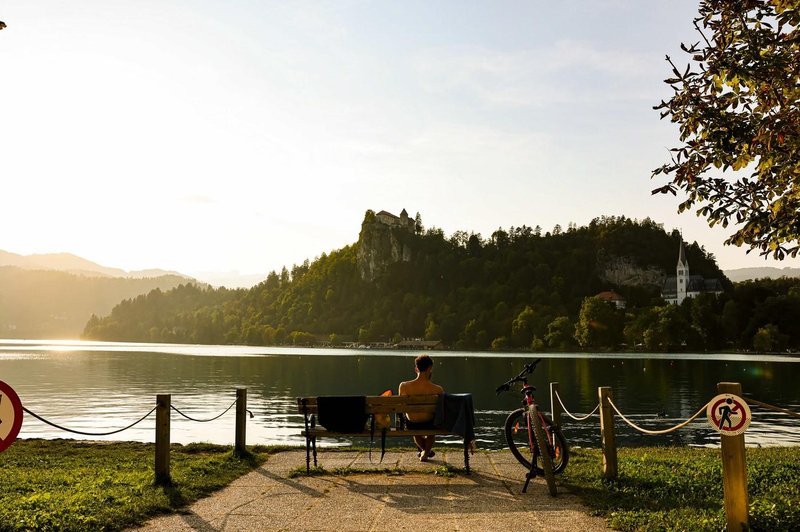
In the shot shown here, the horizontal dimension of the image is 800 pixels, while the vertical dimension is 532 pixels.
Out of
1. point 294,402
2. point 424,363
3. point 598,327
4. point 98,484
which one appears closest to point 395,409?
point 424,363

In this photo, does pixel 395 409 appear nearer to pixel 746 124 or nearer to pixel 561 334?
pixel 746 124

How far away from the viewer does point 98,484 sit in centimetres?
1141

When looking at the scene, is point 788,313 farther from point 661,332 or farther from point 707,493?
point 707,493

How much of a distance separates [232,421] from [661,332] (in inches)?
4827

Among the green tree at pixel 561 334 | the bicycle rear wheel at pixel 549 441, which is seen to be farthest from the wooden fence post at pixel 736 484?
the green tree at pixel 561 334

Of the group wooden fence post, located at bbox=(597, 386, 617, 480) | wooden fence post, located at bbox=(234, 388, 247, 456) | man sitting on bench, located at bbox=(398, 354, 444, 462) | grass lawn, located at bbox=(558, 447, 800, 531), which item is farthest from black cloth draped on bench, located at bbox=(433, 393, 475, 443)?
wooden fence post, located at bbox=(234, 388, 247, 456)

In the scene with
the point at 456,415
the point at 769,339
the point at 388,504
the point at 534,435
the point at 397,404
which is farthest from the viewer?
the point at 769,339

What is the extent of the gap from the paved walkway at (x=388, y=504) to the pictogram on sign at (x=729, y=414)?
1979 millimetres

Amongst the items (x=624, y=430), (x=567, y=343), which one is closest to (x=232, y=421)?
(x=624, y=430)

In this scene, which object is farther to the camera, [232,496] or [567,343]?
[567,343]

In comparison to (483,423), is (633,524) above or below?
above

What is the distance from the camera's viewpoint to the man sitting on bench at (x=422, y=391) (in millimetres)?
12773

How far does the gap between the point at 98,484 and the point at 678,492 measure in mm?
9348

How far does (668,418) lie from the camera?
38188mm
